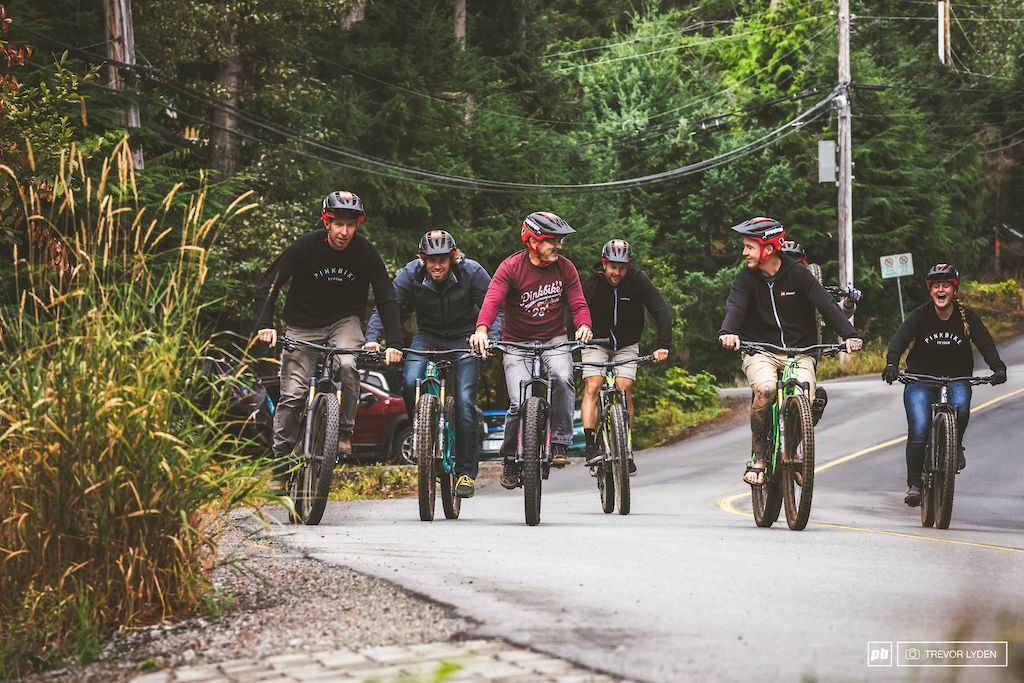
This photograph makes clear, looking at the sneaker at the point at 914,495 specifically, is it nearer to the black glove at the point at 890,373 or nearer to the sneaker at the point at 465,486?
the black glove at the point at 890,373

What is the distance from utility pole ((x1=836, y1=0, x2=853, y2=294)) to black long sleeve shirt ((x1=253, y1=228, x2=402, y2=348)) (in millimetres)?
26330

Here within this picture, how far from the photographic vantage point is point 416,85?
27.4m

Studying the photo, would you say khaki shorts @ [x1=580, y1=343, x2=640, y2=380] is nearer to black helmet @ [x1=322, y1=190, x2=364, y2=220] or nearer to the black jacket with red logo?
the black jacket with red logo

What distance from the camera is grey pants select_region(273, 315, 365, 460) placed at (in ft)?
29.2

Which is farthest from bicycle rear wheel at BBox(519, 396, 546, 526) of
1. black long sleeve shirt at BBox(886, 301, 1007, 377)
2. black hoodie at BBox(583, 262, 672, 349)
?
black long sleeve shirt at BBox(886, 301, 1007, 377)

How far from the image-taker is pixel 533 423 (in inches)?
343

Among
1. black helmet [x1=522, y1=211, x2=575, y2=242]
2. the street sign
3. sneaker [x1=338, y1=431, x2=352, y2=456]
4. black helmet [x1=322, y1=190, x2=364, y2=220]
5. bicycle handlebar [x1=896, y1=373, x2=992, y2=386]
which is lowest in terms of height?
sneaker [x1=338, y1=431, x2=352, y2=456]

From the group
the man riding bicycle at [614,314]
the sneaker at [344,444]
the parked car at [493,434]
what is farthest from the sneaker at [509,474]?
the parked car at [493,434]

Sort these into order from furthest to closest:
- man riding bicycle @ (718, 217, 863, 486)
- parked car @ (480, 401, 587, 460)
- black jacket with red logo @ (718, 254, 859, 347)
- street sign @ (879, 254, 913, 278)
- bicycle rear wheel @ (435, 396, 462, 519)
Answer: street sign @ (879, 254, 913, 278), parked car @ (480, 401, 587, 460), bicycle rear wheel @ (435, 396, 462, 519), black jacket with red logo @ (718, 254, 859, 347), man riding bicycle @ (718, 217, 863, 486)

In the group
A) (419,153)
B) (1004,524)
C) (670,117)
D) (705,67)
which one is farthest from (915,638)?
(705,67)

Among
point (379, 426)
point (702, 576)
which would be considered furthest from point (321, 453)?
point (379, 426)

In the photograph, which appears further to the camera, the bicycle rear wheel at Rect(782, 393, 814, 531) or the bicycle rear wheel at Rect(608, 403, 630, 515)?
the bicycle rear wheel at Rect(608, 403, 630, 515)

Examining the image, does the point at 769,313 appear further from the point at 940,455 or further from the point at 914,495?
the point at 914,495

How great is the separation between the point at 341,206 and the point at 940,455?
508cm
